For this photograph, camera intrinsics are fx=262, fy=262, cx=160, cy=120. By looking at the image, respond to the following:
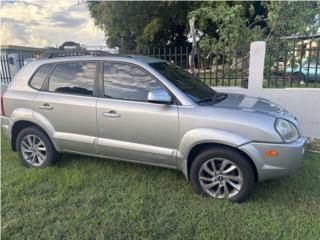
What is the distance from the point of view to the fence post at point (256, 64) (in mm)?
5484

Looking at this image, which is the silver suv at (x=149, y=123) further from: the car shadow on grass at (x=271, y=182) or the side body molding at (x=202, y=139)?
the car shadow on grass at (x=271, y=182)

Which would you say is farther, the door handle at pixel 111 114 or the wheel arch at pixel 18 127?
the wheel arch at pixel 18 127

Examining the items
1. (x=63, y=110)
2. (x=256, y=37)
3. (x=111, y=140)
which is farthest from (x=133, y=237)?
(x=256, y=37)

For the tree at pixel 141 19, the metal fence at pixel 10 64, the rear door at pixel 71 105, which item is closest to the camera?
the rear door at pixel 71 105

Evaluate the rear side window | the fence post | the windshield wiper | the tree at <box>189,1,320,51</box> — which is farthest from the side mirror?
the tree at <box>189,1,320,51</box>

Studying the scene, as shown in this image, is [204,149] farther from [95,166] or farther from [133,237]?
[95,166]

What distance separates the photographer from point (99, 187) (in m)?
3.55

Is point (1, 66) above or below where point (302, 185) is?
above

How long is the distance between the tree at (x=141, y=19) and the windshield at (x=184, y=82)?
12.6m

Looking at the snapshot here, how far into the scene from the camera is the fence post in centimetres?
548

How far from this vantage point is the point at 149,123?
3281mm

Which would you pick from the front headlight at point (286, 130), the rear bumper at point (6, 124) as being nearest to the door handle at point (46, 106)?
the rear bumper at point (6, 124)

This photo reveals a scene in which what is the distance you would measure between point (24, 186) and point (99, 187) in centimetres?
104

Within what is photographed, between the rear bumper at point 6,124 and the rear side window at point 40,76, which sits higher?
the rear side window at point 40,76
